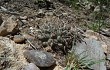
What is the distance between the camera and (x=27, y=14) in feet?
9.68

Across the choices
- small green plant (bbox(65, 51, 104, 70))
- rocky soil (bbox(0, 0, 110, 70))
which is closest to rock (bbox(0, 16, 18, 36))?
rocky soil (bbox(0, 0, 110, 70))

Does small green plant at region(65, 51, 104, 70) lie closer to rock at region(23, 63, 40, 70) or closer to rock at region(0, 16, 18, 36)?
rock at region(23, 63, 40, 70)

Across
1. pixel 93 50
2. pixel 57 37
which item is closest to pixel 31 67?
pixel 57 37

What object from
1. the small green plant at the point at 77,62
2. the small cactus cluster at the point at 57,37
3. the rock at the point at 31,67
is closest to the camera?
the rock at the point at 31,67

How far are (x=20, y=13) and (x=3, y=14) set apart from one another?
0.21 m

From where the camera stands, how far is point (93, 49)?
108 inches

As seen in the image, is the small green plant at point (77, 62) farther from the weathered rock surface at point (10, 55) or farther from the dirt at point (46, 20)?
the weathered rock surface at point (10, 55)

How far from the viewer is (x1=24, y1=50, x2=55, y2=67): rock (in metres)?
2.29

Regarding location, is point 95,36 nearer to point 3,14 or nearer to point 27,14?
point 27,14

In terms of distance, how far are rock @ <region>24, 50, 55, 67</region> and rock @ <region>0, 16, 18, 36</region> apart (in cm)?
29

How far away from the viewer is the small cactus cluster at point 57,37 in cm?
258

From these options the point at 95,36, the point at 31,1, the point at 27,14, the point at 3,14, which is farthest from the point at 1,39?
the point at 95,36

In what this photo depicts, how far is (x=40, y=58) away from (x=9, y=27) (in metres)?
0.45

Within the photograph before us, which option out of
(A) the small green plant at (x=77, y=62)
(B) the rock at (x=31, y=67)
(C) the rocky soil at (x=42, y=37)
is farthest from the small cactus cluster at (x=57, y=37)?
(B) the rock at (x=31, y=67)
